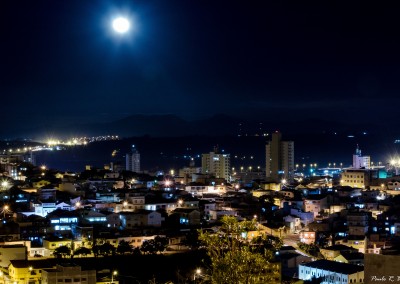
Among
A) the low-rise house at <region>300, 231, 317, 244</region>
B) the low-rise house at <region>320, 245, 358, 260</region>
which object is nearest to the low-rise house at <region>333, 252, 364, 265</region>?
the low-rise house at <region>320, 245, 358, 260</region>

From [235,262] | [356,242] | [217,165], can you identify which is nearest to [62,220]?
[356,242]

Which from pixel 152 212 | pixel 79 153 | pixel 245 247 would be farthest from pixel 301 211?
pixel 79 153

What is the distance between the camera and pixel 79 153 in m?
43.6

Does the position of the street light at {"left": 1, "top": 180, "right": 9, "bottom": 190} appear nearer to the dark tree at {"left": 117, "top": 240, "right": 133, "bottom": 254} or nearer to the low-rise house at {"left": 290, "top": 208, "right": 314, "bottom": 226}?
the dark tree at {"left": 117, "top": 240, "right": 133, "bottom": 254}

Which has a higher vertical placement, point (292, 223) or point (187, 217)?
point (187, 217)

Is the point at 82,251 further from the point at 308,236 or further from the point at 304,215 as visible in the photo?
the point at 304,215

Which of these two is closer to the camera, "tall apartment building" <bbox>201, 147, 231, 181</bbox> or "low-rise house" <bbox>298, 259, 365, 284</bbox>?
"low-rise house" <bbox>298, 259, 365, 284</bbox>

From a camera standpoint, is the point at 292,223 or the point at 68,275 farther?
the point at 292,223

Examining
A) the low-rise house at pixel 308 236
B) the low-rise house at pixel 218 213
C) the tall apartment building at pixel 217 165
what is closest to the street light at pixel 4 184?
the low-rise house at pixel 218 213

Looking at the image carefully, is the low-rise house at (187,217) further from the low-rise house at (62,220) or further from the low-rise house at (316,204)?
the low-rise house at (316,204)

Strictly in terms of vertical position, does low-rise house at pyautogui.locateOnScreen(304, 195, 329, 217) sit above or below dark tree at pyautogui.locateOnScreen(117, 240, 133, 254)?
above

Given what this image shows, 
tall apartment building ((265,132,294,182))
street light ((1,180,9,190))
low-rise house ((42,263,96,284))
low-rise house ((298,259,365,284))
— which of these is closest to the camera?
low-rise house ((42,263,96,284))

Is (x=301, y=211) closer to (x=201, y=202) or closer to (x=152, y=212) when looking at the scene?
(x=201, y=202)

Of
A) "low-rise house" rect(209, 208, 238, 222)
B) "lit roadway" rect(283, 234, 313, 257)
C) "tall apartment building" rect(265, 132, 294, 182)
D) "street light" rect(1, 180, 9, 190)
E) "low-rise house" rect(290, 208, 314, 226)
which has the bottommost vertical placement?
"lit roadway" rect(283, 234, 313, 257)
